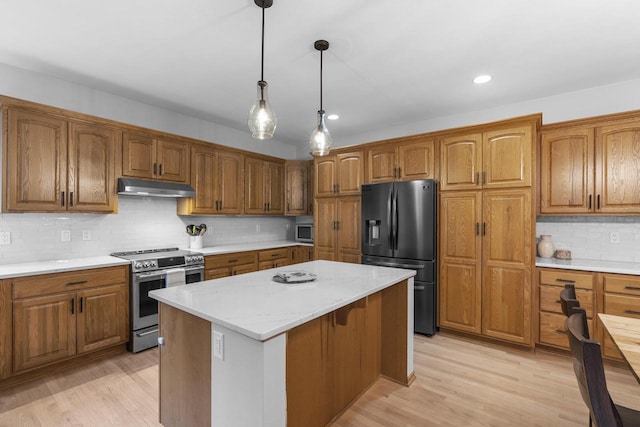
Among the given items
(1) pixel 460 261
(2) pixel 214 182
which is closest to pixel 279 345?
(1) pixel 460 261

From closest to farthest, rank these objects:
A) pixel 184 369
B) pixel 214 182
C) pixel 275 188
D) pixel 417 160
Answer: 1. pixel 184 369
2. pixel 417 160
3. pixel 214 182
4. pixel 275 188

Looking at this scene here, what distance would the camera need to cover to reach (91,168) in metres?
2.98

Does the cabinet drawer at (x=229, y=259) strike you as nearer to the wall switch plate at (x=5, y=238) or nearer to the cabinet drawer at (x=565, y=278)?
the wall switch plate at (x=5, y=238)

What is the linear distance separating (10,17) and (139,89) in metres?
1.16

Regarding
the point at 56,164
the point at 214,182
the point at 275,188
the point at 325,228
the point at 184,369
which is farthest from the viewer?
the point at 275,188

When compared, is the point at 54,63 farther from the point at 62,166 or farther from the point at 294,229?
the point at 294,229

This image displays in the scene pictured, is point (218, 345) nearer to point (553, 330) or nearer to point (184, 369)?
point (184, 369)

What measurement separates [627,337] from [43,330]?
384 centimetres

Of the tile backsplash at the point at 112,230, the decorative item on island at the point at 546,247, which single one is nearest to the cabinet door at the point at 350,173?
the tile backsplash at the point at 112,230

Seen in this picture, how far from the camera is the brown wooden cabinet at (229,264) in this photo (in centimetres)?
362

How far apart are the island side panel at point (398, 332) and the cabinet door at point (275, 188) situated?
2757 mm

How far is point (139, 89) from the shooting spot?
3184mm

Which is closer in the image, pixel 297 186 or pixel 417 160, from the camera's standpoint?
pixel 417 160

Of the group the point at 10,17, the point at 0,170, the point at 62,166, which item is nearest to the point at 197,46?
the point at 10,17
